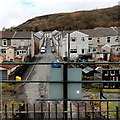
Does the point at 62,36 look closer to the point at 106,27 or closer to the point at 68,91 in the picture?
the point at 106,27

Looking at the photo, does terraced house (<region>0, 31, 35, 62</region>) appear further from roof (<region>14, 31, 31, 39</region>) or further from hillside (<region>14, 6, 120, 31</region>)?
hillside (<region>14, 6, 120, 31</region>)

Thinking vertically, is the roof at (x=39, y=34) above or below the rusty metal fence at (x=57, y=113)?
above

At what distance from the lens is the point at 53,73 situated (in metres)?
1.05

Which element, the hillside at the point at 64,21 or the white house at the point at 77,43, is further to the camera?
the white house at the point at 77,43

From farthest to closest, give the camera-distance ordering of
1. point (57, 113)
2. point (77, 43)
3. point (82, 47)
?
point (82, 47)
point (77, 43)
point (57, 113)

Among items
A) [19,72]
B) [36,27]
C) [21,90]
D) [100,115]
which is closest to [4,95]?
[21,90]

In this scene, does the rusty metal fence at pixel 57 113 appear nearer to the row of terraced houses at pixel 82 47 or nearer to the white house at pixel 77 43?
the row of terraced houses at pixel 82 47

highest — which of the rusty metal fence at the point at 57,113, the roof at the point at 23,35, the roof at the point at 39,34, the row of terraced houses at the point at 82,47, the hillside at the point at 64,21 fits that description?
the hillside at the point at 64,21

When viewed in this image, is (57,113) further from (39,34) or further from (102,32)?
(102,32)

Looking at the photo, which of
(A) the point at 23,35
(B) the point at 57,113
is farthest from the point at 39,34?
(B) the point at 57,113

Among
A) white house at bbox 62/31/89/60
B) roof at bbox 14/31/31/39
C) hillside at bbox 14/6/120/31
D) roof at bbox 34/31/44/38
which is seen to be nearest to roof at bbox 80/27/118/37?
white house at bbox 62/31/89/60

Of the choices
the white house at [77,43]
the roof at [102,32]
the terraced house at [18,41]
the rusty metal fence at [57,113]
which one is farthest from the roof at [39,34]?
the rusty metal fence at [57,113]

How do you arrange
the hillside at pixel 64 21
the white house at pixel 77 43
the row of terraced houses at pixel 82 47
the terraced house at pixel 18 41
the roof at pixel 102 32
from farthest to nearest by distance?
the roof at pixel 102 32 → the white house at pixel 77 43 → the row of terraced houses at pixel 82 47 → the terraced house at pixel 18 41 → the hillside at pixel 64 21

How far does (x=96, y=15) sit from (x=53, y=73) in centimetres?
967
